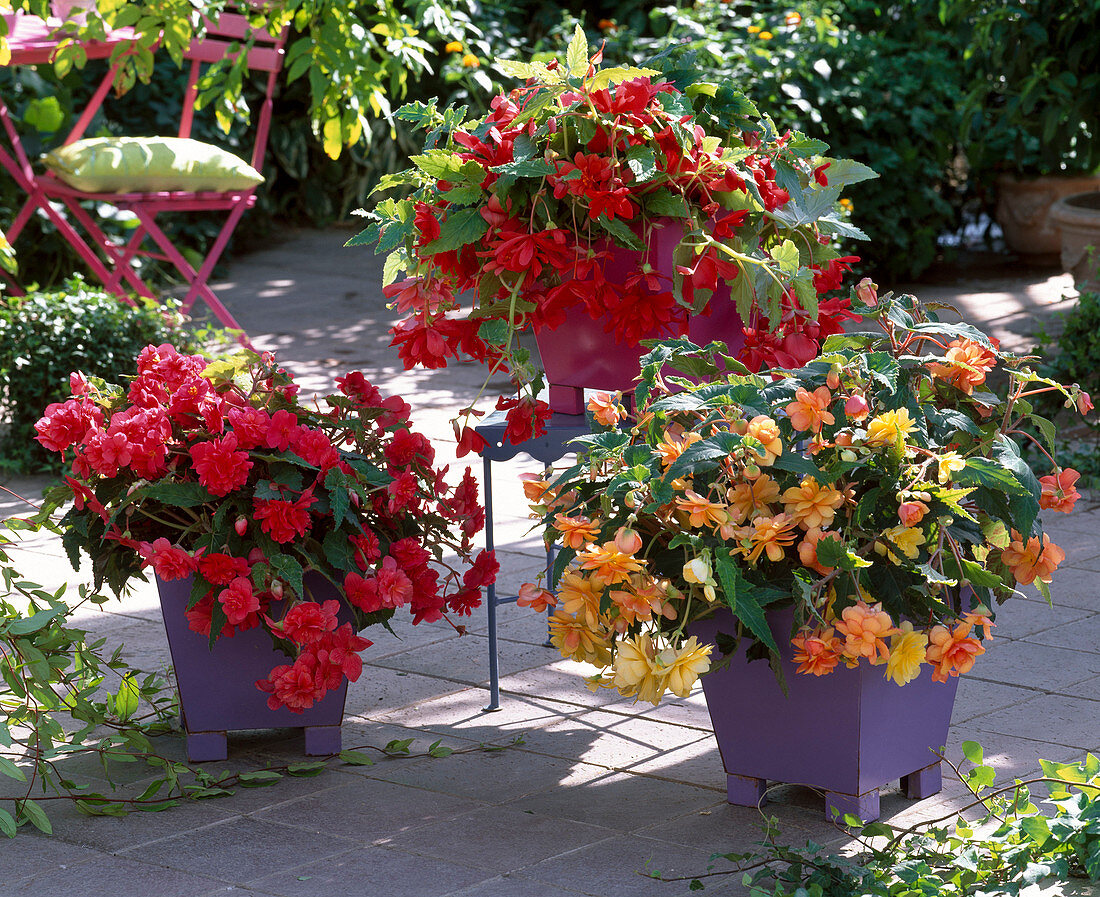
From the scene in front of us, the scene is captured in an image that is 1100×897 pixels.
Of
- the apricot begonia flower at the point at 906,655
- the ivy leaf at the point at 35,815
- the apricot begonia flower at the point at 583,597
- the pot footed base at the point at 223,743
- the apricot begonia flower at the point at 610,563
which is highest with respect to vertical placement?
the apricot begonia flower at the point at 610,563

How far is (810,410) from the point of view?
2184mm

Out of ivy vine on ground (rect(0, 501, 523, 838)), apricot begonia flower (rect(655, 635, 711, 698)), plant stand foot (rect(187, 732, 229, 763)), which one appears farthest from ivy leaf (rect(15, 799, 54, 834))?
apricot begonia flower (rect(655, 635, 711, 698))

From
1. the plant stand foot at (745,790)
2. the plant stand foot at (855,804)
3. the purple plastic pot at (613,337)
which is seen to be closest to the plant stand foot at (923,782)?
the plant stand foot at (855,804)

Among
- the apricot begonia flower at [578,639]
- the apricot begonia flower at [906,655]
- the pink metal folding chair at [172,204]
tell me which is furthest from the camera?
the pink metal folding chair at [172,204]

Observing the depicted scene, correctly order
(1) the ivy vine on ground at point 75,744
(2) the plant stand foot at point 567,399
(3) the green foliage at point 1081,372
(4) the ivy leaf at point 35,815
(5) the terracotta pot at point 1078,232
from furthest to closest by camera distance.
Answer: (5) the terracotta pot at point 1078,232, (3) the green foliage at point 1081,372, (2) the plant stand foot at point 567,399, (1) the ivy vine on ground at point 75,744, (4) the ivy leaf at point 35,815

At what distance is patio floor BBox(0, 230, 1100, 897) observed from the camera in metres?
2.33

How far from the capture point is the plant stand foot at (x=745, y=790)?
8.27ft

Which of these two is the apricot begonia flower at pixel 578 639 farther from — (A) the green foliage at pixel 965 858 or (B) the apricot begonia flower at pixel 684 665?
(A) the green foliage at pixel 965 858

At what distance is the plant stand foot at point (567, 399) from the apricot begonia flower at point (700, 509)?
787 mm

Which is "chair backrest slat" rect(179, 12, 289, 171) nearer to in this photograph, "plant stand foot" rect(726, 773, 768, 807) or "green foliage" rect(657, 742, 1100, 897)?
"plant stand foot" rect(726, 773, 768, 807)

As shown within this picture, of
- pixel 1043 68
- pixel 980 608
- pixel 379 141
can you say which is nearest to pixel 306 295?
pixel 379 141

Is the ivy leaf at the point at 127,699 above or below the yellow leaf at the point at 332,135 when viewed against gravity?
below

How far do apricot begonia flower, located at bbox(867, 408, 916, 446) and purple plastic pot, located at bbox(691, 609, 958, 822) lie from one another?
32 cm

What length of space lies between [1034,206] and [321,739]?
714 cm
